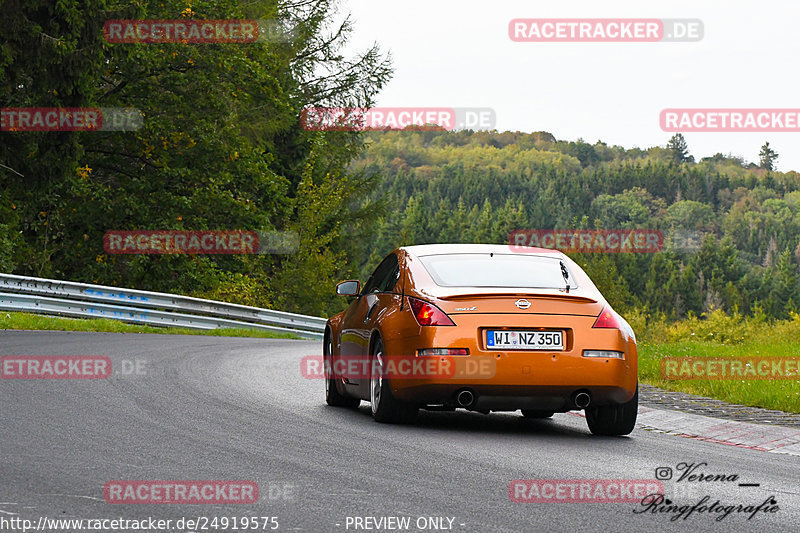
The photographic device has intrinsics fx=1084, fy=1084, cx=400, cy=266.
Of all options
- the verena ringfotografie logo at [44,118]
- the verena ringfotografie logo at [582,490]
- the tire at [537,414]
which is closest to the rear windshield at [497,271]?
the tire at [537,414]

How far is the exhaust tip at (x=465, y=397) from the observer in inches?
326

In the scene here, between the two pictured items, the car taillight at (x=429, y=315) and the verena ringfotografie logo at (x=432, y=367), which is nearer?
the verena ringfotografie logo at (x=432, y=367)

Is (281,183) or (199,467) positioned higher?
(281,183)

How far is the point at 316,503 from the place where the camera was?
548 cm

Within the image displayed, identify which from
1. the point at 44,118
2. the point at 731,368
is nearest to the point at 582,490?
the point at 731,368

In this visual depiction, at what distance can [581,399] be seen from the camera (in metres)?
8.33

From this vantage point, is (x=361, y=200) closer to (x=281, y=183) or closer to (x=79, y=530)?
(x=281, y=183)

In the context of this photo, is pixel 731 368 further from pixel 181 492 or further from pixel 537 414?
pixel 181 492

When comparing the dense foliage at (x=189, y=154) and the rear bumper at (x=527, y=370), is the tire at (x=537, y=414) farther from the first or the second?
the dense foliage at (x=189, y=154)

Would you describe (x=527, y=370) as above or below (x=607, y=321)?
below

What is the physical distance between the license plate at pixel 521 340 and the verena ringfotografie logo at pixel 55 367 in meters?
5.30

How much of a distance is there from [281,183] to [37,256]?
27.9 ft

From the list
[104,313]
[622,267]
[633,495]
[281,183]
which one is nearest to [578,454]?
[633,495]

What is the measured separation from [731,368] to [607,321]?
626 cm
